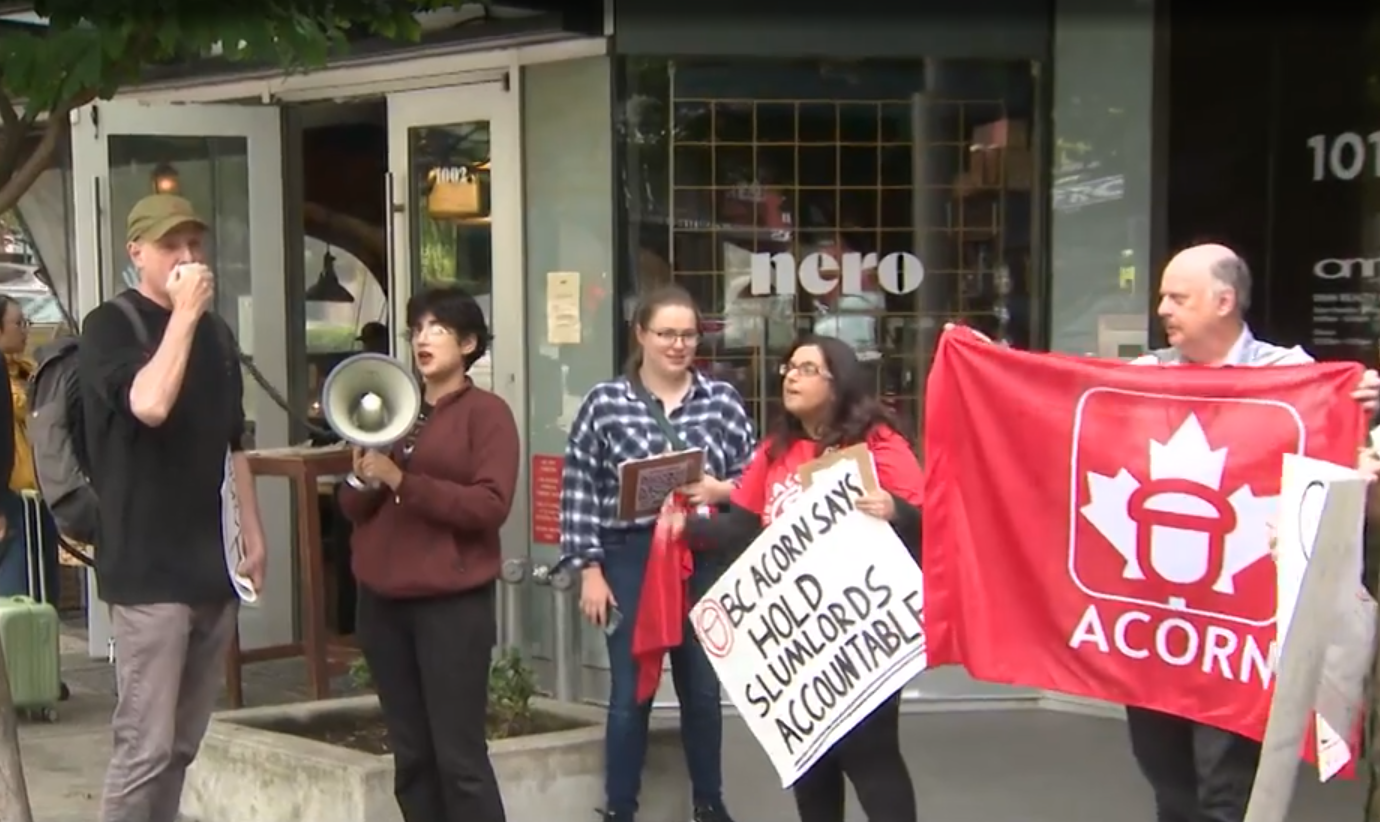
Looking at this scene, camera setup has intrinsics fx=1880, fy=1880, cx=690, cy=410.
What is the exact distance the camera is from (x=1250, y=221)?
7.73m

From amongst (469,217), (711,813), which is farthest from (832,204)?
(711,813)

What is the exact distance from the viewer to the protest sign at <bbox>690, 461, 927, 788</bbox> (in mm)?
5020

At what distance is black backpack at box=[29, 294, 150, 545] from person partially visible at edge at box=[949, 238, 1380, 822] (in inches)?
110

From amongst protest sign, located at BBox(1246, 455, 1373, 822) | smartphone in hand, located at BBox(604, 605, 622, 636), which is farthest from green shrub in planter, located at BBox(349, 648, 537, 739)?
protest sign, located at BBox(1246, 455, 1373, 822)

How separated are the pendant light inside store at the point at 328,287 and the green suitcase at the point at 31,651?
7.25 feet

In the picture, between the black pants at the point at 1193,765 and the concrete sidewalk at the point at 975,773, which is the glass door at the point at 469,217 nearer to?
the concrete sidewalk at the point at 975,773

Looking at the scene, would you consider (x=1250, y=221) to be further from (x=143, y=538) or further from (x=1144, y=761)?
(x=143, y=538)

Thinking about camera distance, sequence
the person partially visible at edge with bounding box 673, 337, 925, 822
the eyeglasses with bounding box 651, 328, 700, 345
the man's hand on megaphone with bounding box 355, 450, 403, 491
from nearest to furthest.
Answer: the man's hand on megaphone with bounding box 355, 450, 403, 491 < the person partially visible at edge with bounding box 673, 337, 925, 822 < the eyeglasses with bounding box 651, 328, 700, 345

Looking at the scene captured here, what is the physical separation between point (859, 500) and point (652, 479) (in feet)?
2.60

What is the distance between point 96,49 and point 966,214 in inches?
161

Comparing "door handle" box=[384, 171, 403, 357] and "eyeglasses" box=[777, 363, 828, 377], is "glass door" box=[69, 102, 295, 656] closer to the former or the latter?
"door handle" box=[384, 171, 403, 357]

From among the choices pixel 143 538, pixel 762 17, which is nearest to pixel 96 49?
pixel 143 538

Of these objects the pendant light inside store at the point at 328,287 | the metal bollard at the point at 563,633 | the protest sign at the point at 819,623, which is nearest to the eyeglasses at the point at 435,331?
the protest sign at the point at 819,623

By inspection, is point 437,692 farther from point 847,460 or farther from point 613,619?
point 847,460
